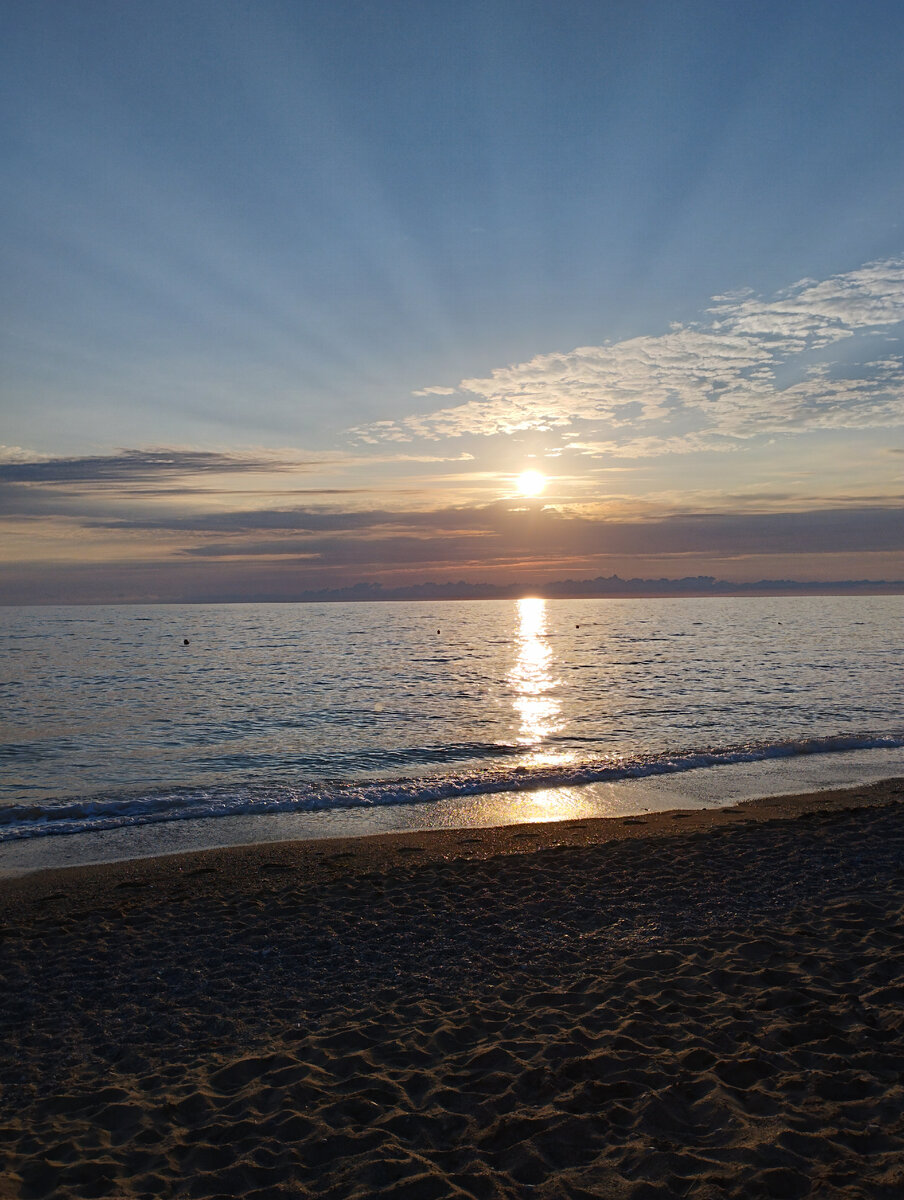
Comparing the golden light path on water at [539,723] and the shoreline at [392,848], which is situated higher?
the shoreline at [392,848]

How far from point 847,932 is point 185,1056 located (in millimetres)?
7163

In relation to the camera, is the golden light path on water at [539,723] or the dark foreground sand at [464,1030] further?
the golden light path on water at [539,723]

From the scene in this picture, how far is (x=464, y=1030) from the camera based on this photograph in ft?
21.8

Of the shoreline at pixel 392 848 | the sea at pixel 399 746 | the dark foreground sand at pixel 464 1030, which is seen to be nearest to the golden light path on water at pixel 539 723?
the sea at pixel 399 746

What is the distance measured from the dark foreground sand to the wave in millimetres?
4370

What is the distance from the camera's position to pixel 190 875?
11945 millimetres

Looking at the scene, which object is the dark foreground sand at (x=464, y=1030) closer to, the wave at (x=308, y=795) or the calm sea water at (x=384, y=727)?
the wave at (x=308, y=795)

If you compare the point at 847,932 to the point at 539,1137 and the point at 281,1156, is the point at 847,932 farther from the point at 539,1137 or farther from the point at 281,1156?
the point at 281,1156

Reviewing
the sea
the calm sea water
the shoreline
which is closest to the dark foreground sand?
the shoreline

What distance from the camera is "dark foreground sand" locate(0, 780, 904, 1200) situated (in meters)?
4.88

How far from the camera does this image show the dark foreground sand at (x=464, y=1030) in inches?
192

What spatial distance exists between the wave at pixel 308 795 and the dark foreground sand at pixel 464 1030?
437cm

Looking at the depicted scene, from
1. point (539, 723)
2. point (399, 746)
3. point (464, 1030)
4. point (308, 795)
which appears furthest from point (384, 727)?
point (464, 1030)

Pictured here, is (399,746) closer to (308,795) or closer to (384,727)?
(384,727)
